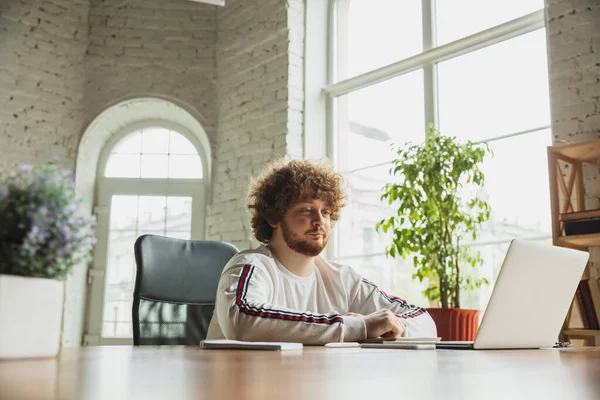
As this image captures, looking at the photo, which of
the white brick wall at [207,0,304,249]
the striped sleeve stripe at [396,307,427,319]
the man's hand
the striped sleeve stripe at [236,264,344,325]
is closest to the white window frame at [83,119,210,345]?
the white brick wall at [207,0,304,249]

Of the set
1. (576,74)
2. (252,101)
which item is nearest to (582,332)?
(576,74)

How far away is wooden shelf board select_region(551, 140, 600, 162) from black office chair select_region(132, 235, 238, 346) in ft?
5.41

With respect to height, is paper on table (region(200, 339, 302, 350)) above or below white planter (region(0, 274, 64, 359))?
below

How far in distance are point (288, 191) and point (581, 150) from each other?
1.46 m

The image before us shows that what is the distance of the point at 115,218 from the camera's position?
5.01 m

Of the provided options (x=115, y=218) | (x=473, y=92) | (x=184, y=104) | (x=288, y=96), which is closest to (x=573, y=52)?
(x=473, y=92)

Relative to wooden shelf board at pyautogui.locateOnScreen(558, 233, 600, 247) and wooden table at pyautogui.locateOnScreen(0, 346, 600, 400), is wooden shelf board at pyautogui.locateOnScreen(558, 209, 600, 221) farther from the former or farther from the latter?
wooden table at pyautogui.locateOnScreen(0, 346, 600, 400)

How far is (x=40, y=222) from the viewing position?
0.58 meters

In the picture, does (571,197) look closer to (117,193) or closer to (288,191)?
(288,191)

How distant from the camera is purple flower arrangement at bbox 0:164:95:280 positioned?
1.87ft

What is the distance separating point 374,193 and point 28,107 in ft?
8.80

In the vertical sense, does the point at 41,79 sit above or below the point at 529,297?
above

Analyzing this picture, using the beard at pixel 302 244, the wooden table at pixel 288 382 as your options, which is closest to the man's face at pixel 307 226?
the beard at pixel 302 244

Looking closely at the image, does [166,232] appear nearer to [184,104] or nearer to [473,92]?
Answer: [184,104]
